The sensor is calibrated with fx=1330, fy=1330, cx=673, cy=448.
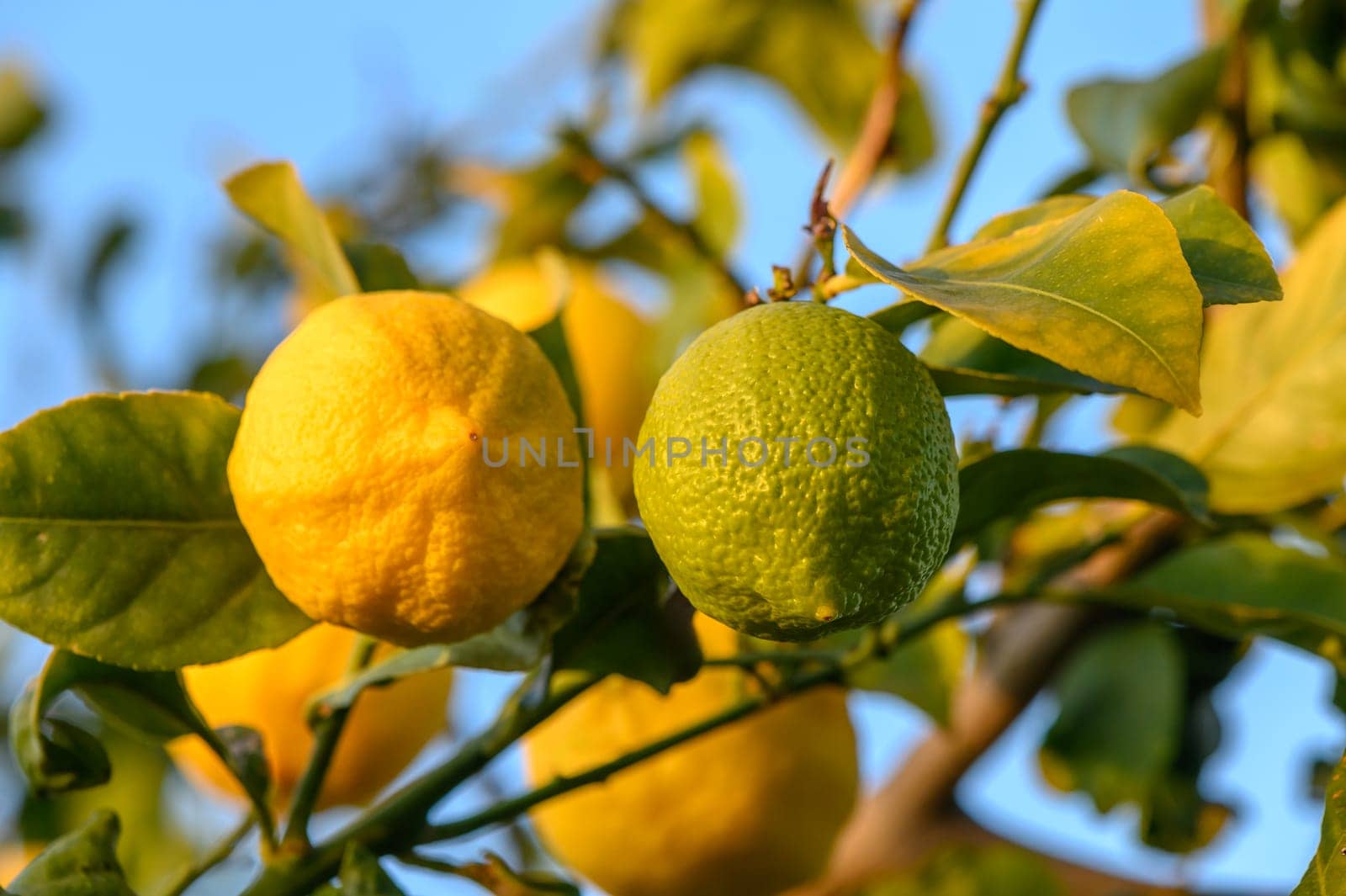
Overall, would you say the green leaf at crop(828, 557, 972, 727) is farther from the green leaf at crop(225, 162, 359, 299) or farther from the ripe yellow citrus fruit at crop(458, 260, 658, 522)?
the green leaf at crop(225, 162, 359, 299)

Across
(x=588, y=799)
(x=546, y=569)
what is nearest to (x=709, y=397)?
(x=546, y=569)

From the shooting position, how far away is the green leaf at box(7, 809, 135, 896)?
662mm

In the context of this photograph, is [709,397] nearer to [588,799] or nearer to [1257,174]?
[588,799]

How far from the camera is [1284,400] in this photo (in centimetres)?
93

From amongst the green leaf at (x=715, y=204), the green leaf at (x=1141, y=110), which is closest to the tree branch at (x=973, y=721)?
the green leaf at (x=1141, y=110)

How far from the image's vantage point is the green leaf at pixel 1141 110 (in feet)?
3.43

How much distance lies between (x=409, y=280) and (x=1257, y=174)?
3.05 feet

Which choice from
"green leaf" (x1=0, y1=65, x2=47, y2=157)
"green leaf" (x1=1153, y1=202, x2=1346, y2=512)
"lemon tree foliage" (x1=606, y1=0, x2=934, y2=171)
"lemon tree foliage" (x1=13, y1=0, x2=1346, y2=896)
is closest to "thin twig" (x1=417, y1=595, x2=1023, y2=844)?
"lemon tree foliage" (x1=13, y1=0, x2=1346, y2=896)

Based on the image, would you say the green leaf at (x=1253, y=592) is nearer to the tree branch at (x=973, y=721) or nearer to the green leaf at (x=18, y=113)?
the tree branch at (x=973, y=721)

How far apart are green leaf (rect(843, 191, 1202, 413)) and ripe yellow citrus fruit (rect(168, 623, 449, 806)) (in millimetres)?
569

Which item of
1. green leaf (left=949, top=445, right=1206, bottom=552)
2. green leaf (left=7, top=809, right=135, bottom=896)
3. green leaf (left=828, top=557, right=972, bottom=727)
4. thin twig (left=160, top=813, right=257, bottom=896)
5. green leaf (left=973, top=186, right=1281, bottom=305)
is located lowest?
green leaf (left=828, top=557, right=972, bottom=727)

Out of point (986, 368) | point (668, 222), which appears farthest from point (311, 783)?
point (668, 222)

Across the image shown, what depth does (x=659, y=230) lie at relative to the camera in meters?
1.28

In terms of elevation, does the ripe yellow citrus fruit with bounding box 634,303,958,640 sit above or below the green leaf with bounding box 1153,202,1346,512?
above
